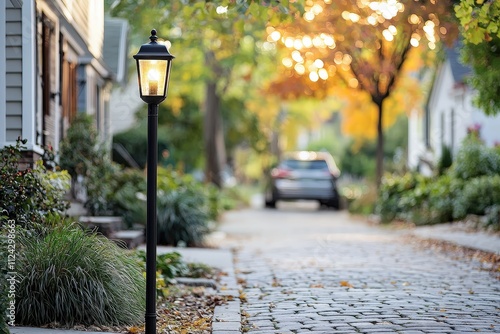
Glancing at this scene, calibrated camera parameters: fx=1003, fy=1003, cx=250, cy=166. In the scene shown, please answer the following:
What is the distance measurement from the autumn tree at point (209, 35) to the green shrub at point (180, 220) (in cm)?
319

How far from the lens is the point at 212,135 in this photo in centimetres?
3609

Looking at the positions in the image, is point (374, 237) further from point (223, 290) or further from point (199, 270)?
point (223, 290)

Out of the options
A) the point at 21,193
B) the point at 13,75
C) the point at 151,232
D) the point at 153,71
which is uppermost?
the point at 13,75

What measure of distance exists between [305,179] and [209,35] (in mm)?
5847

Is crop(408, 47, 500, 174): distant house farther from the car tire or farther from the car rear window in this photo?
the car tire

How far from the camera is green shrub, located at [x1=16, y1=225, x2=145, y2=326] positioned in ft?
28.3

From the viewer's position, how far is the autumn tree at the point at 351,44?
22.1m

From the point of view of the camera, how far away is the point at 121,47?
82.3 ft

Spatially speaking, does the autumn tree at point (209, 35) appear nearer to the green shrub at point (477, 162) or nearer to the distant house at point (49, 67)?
the distant house at point (49, 67)

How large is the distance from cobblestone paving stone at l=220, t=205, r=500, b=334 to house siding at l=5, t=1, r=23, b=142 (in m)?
3.40

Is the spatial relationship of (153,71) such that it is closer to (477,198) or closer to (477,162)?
(477,198)

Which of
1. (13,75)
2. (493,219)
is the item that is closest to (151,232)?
(13,75)

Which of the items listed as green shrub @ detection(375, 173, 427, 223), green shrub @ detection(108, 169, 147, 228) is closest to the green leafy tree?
green shrub @ detection(108, 169, 147, 228)

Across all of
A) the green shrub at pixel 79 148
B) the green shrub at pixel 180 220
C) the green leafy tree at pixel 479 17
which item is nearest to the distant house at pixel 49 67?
the green shrub at pixel 79 148
